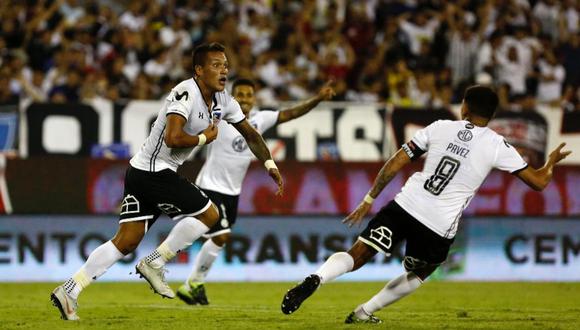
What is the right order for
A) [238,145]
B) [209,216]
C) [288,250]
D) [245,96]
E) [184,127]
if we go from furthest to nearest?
[288,250] → [238,145] → [245,96] → [209,216] → [184,127]

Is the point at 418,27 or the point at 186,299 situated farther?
the point at 418,27

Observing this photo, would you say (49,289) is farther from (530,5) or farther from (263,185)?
(530,5)

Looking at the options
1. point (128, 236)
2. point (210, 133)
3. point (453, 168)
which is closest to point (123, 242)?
point (128, 236)

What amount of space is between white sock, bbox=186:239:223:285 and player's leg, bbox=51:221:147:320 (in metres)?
3.04

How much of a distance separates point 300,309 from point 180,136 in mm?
3276

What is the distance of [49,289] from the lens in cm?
1464

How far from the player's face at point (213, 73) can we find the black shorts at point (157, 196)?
82 cm

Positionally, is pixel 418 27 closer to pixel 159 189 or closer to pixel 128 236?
pixel 159 189

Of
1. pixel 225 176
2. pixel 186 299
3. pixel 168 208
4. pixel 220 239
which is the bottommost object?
pixel 186 299

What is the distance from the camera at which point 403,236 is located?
942cm

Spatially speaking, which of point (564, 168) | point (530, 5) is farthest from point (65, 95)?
point (530, 5)

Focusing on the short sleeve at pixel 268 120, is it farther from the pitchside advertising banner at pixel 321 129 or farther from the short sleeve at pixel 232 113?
the pitchside advertising banner at pixel 321 129

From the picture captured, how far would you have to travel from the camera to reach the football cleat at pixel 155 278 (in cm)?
955

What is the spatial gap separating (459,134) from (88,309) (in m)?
4.29
